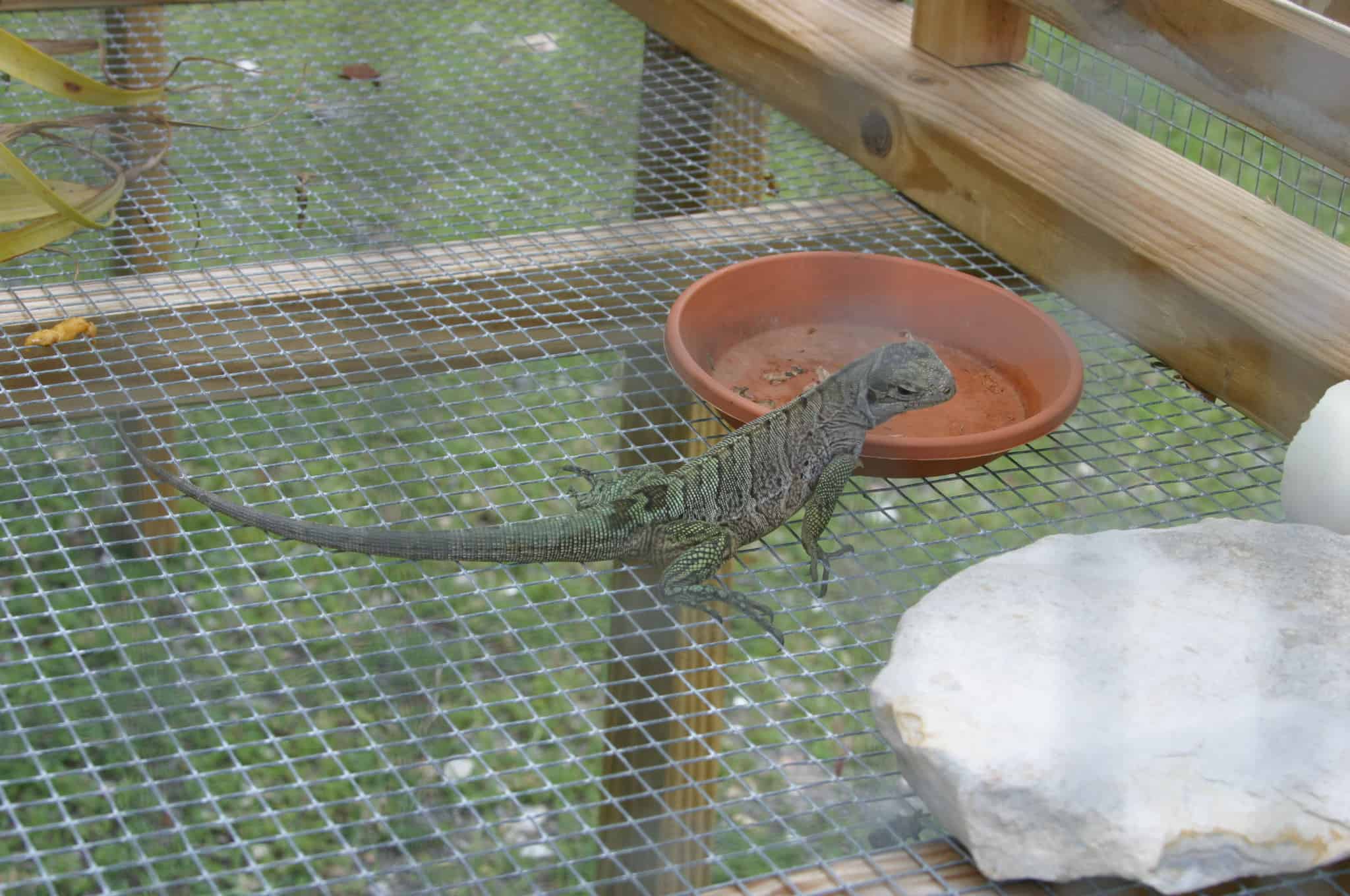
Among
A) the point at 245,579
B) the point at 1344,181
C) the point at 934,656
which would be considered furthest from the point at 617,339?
the point at 245,579

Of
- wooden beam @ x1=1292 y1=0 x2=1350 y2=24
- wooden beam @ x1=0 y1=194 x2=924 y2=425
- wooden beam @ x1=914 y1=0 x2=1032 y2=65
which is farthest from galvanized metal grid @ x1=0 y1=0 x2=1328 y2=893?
wooden beam @ x1=1292 y1=0 x2=1350 y2=24

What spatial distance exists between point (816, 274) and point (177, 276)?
1026 millimetres

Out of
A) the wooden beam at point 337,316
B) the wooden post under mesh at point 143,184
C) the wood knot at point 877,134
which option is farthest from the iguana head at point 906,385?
the wooden post under mesh at point 143,184

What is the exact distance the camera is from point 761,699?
5.76 ft

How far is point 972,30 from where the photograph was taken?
2.62 m

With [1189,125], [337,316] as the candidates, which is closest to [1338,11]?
[1189,125]

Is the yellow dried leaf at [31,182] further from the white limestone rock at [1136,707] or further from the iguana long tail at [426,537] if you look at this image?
the white limestone rock at [1136,707]

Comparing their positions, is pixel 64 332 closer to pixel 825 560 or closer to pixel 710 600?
pixel 710 600

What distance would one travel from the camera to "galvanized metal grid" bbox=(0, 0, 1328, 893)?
5.07ft

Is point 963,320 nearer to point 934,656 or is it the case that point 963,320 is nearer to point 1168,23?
point 1168,23

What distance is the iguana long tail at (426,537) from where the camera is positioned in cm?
176

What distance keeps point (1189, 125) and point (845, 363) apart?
81 cm

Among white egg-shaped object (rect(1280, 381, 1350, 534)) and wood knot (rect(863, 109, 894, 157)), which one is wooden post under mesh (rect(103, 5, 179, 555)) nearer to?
wood knot (rect(863, 109, 894, 157))

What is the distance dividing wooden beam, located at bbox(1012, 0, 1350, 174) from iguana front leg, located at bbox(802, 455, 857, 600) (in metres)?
0.74
